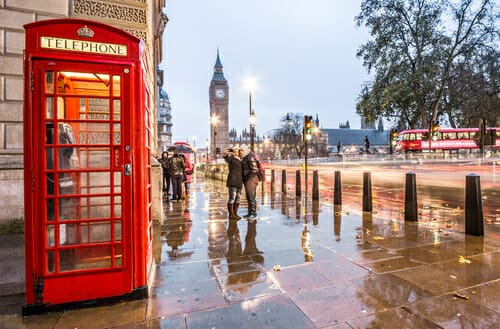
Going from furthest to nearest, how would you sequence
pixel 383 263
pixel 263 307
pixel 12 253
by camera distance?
pixel 12 253, pixel 383 263, pixel 263 307

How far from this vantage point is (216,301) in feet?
9.96

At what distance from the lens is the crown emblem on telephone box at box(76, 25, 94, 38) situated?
112 inches

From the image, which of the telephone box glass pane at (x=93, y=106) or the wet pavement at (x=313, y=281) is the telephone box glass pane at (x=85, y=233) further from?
the telephone box glass pane at (x=93, y=106)

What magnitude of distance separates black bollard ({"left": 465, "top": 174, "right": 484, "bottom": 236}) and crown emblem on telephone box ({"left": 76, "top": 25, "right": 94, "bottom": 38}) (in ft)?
21.3

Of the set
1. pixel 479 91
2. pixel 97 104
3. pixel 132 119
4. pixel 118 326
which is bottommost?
pixel 118 326

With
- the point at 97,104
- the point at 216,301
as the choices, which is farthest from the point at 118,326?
the point at 97,104

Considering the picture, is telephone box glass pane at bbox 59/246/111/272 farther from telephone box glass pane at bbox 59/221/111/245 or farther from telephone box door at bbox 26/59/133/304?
telephone box glass pane at bbox 59/221/111/245

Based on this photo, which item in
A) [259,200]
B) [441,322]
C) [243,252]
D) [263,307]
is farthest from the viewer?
[259,200]

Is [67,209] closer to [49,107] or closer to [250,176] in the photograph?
[49,107]

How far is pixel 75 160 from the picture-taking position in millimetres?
3219

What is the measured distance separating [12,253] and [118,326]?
3.07m

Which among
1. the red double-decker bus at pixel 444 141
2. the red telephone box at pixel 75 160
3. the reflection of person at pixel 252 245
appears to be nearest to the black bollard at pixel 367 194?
the reflection of person at pixel 252 245

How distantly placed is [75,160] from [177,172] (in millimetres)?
6926

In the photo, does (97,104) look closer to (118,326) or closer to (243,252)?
(118,326)
